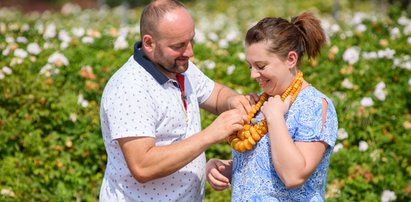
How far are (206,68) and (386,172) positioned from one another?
1.73m

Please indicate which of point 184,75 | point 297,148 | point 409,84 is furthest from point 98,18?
point 297,148

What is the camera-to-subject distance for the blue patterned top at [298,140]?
8.85 ft

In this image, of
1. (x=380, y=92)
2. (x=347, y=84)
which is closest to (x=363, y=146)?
(x=380, y=92)

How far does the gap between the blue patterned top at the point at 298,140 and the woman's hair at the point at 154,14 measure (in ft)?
1.84

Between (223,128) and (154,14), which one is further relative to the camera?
(154,14)

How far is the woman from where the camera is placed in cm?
262

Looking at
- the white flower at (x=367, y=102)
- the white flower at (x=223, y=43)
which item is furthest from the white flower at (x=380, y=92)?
the white flower at (x=223, y=43)

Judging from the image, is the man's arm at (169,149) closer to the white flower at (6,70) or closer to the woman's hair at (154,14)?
the woman's hair at (154,14)

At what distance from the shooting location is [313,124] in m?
2.68

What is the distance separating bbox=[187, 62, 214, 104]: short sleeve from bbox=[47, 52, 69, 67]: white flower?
96.3 inches

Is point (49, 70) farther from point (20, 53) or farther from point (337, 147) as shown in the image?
point (337, 147)

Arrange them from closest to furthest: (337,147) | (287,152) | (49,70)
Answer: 1. (287,152)
2. (337,147)
3. (49,70)

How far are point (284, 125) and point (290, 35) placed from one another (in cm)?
37

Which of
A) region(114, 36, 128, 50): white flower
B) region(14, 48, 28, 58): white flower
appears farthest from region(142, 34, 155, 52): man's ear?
region(114, 36, 128, 50): white flower
